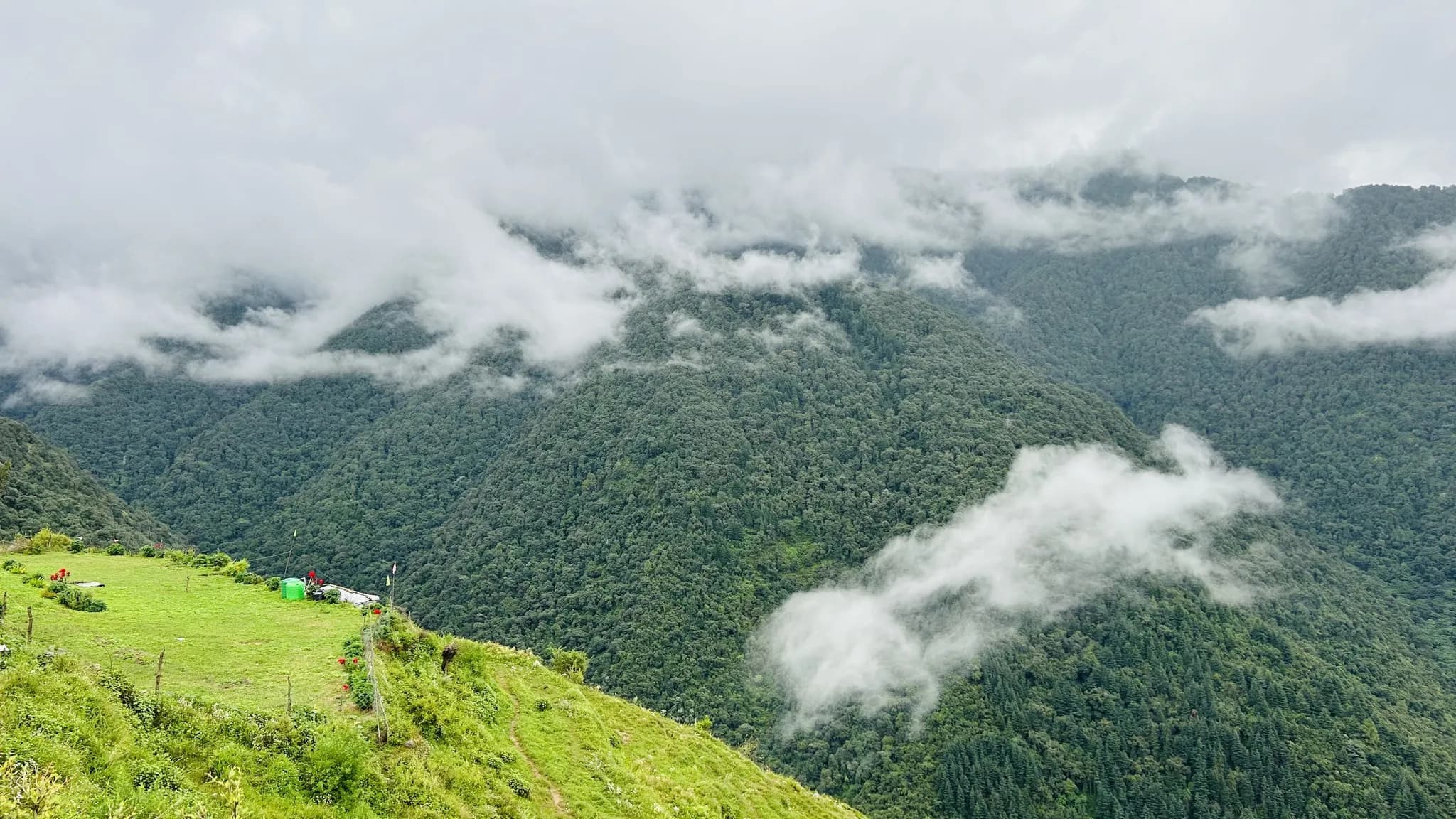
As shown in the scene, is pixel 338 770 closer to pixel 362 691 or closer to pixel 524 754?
pixel 362 691

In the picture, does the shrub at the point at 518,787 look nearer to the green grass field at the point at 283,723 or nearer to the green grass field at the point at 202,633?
the green grass field at the point at 283,723

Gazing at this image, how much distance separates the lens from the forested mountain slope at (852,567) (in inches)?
4540

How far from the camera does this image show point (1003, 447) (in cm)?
17825

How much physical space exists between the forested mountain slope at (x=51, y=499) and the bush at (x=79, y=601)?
1722 inches

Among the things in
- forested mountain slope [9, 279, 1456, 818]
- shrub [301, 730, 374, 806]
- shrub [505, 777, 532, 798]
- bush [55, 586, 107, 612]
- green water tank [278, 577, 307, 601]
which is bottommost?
forested mountain slope [9, 279, 1456, 818]

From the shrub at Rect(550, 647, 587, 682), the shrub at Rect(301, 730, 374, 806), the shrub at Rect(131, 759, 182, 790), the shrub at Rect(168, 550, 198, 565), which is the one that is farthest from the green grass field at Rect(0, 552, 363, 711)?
the shrub at Rect(550, 647, 587, 682)

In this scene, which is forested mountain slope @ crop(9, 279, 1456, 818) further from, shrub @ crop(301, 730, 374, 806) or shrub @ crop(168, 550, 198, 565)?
shrub @ crop(301, 730, 374, 806)

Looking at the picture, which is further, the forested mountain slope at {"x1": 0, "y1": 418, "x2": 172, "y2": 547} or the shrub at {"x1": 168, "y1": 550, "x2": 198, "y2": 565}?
the forested mountain slope at {"x1": 0, "y1": 418, "x2": 172, "y2": 547}

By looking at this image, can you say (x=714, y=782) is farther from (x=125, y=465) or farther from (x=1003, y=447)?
(x=125, y=465)

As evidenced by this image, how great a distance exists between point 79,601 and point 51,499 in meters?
76.0

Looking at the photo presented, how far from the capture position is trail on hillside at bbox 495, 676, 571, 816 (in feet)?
99.8

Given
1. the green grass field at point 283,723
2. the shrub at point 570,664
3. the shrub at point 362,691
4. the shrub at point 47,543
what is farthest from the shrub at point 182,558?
the shrub at point 570,664

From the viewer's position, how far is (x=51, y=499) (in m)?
86.6

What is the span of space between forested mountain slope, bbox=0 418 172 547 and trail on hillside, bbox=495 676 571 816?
53.7 metres
